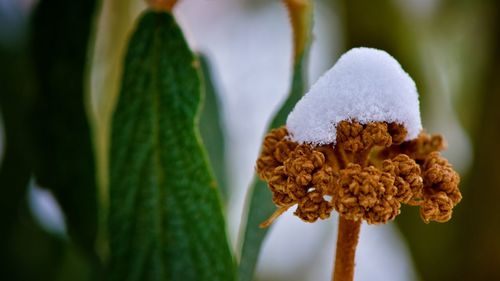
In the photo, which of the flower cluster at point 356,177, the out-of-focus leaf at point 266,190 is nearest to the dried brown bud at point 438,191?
the flower cluster at point 356,177

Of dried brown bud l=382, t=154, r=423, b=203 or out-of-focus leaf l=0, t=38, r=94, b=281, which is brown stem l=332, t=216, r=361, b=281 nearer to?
dried brown bud l=382, t=154, r=423, b=203

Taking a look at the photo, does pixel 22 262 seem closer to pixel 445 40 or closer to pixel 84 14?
pixel 84 14

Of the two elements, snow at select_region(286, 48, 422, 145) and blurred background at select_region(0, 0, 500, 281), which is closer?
snow at select_region(286, 48, 422, 145)

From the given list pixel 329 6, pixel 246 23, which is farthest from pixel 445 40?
Result: pixel 246 23

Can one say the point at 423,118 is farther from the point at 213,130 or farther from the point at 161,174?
the point at 161,174

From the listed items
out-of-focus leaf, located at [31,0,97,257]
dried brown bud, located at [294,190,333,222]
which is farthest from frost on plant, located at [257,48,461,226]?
out-of-focus leaf, located at [31,0,97,257]

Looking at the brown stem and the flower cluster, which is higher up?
the flower cluster
